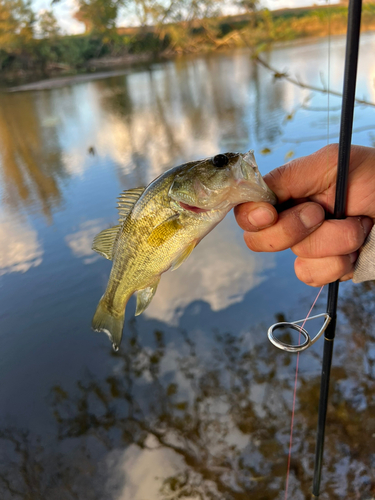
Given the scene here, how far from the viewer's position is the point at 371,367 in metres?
2.86

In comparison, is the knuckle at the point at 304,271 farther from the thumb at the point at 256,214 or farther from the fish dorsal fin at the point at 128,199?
the fish dorsal fin at the point at 128,199

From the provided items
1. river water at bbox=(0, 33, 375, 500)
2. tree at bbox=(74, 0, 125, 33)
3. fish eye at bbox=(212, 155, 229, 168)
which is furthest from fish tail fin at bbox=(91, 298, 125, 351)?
tree at bbox=(74, 0, 125, 33)

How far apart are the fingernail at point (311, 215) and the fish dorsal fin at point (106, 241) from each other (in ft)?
2.74

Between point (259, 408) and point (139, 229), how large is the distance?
81.2 inches

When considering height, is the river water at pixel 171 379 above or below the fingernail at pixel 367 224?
below

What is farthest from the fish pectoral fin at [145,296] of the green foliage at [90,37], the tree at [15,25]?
the tree at [15,25]

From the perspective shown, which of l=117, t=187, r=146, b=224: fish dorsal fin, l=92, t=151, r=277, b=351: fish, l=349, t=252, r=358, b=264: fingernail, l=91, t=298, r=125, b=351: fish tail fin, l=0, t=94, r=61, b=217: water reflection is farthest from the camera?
l=0, t=94, r=61, b=217: water reflection

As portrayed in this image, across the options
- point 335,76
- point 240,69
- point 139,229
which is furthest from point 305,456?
point 240,69

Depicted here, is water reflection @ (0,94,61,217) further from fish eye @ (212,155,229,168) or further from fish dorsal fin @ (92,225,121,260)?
fish eye @ (212,155,229,168)

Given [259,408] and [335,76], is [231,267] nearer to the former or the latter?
[259,408]

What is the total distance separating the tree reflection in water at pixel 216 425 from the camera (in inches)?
93.4

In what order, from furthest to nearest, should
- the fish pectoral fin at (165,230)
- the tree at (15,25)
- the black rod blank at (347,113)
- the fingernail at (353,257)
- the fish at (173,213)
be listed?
the tree at (15,25) < the fingernail at (353,257) < the fish pectoral fin at (165,230) < the fish at (173,213) < the black rod blank at (347,113)

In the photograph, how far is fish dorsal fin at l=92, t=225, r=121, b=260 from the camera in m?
1.59

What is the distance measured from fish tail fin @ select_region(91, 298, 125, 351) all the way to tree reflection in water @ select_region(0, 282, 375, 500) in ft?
4.57
